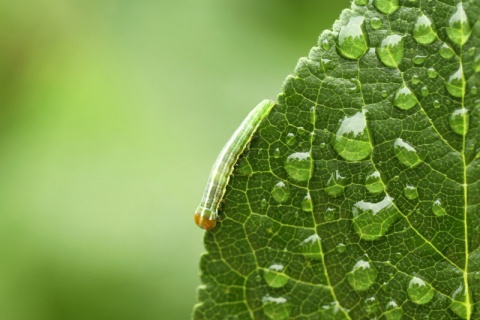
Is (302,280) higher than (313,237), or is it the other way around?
(313,237)

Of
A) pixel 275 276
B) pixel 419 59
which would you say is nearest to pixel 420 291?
pixel 275 276

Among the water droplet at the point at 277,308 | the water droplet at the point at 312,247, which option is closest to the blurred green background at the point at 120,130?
the water droplet at the point at 277,308

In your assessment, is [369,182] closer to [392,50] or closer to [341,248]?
[341,248]

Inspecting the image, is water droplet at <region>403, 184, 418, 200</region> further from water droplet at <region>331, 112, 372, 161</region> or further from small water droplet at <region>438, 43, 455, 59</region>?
small water droplet at <region>438, 43, 455, 59</region>

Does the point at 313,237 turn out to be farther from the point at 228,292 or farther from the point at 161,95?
the point at 161,95

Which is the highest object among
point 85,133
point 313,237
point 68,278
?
point 85,133

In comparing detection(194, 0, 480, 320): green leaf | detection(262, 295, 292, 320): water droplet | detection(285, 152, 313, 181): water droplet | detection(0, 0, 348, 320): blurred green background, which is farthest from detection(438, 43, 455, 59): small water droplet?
detection(0, 0, 348, 320): blurred green background

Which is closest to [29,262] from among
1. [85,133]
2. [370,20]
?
[85,133]
